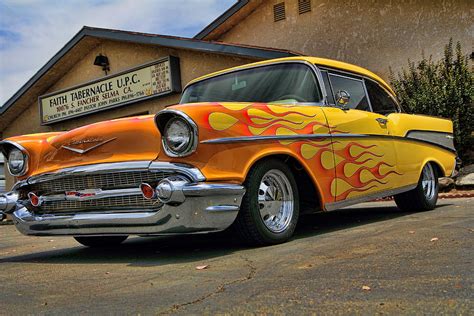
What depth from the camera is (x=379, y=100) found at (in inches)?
236

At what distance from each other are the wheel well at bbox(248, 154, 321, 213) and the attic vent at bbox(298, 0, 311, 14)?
10315mm

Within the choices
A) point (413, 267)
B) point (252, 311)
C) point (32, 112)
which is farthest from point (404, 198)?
point (32, 112)

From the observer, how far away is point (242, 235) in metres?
3.98

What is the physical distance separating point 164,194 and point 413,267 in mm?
1599

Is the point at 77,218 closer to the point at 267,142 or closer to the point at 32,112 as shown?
the point at 267,142

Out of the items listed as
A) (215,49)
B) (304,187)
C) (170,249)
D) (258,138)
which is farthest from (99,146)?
(215,49)

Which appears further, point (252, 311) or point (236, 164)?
point (236, 164)

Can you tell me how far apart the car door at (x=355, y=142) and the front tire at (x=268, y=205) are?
550 mm

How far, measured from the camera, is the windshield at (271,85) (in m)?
4.73

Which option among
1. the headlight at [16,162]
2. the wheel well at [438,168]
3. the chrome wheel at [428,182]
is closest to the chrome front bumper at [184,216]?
the headlight at [16,162]

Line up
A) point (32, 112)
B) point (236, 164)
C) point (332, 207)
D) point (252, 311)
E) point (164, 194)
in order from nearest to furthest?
point (252, 311) < point (164, 194) < point (236, 164) < point (332, 207) < point (32, 112)

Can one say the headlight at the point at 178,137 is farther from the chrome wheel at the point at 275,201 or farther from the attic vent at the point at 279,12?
the attic vent at the point at 279,12

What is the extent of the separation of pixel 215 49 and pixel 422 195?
604cm

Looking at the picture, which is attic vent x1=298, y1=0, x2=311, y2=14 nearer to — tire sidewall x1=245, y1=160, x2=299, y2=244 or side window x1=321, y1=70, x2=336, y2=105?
side window x1=321, y1=70, x2=336, y2=105
